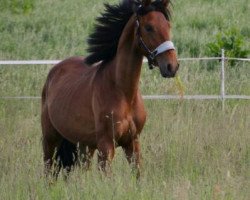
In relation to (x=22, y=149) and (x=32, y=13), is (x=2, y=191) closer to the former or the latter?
(x=22, y=149)

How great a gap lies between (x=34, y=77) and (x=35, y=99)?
1917mm

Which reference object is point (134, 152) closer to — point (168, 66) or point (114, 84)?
point (114, 84)

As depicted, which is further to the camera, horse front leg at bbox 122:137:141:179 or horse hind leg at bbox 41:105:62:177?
horse hind leg at bbox 41:105:62:177

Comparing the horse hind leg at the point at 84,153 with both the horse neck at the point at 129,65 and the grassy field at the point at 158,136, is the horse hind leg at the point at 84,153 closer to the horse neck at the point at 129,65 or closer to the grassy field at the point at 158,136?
the grassy field at the point at 158,136

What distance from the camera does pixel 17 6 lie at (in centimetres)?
2434

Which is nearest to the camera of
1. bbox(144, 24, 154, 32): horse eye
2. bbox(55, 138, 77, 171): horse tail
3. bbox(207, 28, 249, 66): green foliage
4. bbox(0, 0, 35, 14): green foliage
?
bbox(144, 24, 154, 32): horse eye

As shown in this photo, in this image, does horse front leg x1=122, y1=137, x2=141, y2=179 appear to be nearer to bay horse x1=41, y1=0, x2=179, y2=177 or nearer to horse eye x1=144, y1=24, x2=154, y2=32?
bay horse x1=41, y1=0, x2=179, y2=177

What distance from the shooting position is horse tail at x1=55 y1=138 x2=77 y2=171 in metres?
7.84

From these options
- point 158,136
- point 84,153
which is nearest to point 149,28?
point 84,153

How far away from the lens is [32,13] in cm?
2380

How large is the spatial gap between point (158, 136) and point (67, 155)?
1.24 m

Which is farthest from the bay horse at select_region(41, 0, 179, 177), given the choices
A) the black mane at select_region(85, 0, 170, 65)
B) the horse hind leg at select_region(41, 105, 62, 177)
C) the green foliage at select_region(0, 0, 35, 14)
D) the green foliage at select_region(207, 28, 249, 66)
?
the green foliage at select_region(0, 0, 35, 14)

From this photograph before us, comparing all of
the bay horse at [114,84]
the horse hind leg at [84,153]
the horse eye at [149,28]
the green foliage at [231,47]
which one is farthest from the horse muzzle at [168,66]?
the green foliage at [231,47]

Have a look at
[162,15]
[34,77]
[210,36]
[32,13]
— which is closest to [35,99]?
[34,77]
